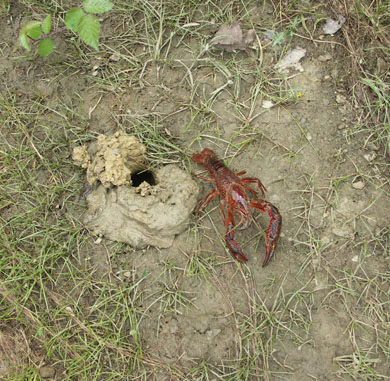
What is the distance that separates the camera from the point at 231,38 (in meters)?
3.41

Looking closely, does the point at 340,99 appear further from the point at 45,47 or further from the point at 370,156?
the point at 45,47

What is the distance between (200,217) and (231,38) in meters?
1.59

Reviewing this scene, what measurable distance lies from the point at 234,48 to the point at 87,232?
6.78 ft

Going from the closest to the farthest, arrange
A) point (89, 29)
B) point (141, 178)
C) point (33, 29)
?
point (89, 29) < point (33, 29) < point (141, 178)

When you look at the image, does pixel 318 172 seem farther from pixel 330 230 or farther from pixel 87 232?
pixel 87 232

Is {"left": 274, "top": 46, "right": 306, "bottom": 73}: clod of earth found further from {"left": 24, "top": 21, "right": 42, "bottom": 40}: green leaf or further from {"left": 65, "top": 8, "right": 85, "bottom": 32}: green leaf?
{"left": 24, "top": 21, "right": 42, "bottom": 40}: green leaf

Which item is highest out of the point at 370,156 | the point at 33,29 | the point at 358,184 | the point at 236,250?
the point at 33,29

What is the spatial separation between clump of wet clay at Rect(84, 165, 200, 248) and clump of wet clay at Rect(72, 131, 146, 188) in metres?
0.11

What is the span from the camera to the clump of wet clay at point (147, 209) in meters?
3.15

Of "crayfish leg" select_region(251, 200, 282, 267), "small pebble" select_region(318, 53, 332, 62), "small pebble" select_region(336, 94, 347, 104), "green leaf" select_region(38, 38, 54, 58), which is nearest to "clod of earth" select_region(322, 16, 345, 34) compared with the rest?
"small pebble" select_region(318, 53, 332, 62)

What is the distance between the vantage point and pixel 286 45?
3.49 m

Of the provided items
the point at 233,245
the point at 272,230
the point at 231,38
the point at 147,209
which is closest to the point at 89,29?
the point at 231,38

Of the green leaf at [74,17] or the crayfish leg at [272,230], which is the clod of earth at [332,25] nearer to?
the crayfish leg at [272,230]

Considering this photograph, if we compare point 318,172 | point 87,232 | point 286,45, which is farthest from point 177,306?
point 286,45
